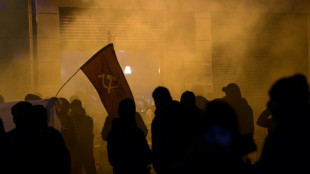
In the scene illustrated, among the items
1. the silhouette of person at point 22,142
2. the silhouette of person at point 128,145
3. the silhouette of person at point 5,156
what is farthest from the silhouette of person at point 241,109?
the silhouette of person at point 5,156

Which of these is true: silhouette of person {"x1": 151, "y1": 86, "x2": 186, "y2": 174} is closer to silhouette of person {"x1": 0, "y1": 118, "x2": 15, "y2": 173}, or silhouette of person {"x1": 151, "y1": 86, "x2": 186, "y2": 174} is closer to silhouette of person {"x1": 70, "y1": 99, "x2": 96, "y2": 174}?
silhouette of person {"x1": 0, "y1": 118, "x2": 15, "y2": 173}

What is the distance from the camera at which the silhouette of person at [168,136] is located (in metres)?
4.90

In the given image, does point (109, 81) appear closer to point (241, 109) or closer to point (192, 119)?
point (192, 119)

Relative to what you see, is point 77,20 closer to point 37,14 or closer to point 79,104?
point 37,14

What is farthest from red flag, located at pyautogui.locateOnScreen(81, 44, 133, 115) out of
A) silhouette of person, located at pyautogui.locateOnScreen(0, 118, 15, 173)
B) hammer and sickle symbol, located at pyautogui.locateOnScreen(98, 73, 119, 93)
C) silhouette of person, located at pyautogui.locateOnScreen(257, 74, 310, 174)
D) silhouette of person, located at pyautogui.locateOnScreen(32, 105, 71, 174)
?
silhouette of person, located at pyautogui.locateOnScreen(257, 74, 310, 174)

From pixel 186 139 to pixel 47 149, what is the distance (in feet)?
5.60

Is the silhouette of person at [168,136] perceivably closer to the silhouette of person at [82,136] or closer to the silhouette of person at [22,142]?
the silhouette of person at [22,142]

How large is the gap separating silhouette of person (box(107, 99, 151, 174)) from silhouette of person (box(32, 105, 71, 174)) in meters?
0.92

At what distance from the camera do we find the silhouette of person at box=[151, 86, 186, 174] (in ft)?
16.1

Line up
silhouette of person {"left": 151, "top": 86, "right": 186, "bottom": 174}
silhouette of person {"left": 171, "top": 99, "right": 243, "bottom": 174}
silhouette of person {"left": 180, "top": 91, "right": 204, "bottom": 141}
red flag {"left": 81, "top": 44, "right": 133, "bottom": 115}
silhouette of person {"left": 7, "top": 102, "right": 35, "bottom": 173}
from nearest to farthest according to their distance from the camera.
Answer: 1. silhouette of person {"left": 171, "top": 99, "right": 243, "bottom": 174}
2. silhouette of person {"left": 7, "top": 102, "right": 35, "bottom": 173}
3. silhouette of person {"left": 151, "top": 86, "right": 186, "bottom": 174}
4. silhouette of person {"left": 180, "top": 91, "right": 204, "bottom": 141}
5. red flag {"left": 81, "top": 44, "right": 133, "bottom": 115}

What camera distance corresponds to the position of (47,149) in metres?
3.90

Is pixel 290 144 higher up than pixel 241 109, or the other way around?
pixel 290 144

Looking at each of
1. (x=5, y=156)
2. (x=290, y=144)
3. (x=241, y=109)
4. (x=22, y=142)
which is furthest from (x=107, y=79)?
(x=290, y=144)

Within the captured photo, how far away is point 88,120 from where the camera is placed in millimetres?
7609
